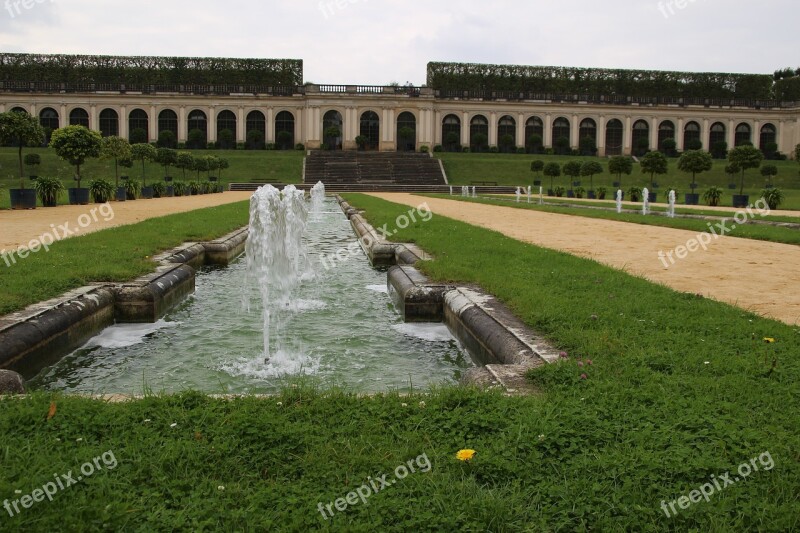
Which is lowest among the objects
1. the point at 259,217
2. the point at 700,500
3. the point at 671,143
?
the point at 700,500

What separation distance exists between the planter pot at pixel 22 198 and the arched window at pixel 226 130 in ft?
128

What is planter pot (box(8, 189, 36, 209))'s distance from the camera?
54.5ft

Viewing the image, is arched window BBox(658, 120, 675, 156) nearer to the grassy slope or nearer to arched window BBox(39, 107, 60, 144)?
arched window BBox(39, 107, 60, 144)

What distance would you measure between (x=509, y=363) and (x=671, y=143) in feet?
202

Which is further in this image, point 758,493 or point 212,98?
point 212,98

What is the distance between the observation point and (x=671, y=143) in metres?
59.4

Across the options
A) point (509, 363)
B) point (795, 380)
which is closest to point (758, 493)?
point (795, 380)

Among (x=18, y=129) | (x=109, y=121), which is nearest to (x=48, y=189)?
(x=18, y=129)

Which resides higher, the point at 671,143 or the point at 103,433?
the point at 671,143

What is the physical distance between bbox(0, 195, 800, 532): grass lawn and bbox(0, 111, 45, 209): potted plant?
52.4 ft

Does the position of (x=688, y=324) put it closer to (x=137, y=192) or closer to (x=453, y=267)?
(x=453, y=267)

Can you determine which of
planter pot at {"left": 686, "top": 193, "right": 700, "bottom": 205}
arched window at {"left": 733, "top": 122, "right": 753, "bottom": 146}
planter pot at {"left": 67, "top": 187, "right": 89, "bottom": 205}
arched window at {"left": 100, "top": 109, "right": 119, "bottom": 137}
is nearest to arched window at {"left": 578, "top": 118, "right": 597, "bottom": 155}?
arched window at {"left": 733, "top": 122, "right": 753, "bottom": 146}

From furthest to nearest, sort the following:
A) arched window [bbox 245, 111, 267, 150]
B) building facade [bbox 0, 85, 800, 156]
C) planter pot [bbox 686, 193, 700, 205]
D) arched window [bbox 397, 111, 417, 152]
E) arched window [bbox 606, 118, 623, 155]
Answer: arched window [bbox 606, 118, 623, 155]
arched window [bbox 245, 111, 267, 150]
arched window [bbox 397, 111, 417, 152]
building facade [bbox 0, 85, 800, 156]
planter pot [bbox 686, 193, 700, 205]

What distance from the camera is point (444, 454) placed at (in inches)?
94.2
